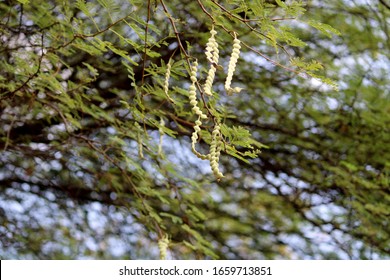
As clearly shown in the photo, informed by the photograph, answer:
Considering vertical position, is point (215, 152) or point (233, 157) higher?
point (215, 152)

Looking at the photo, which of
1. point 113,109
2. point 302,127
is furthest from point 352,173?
point 113,109

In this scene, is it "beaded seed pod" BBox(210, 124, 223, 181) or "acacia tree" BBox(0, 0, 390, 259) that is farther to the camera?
"acacia tree" BBox(0, 0, 390, 259)

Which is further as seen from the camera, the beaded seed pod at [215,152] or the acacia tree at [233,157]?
the acacia tree at [233,157]

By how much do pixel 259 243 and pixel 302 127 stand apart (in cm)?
68

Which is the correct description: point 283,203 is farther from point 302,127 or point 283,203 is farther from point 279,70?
point 279,70

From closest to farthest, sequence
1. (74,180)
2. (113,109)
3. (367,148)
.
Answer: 1. (113,109)
2. (367,148)
3. (74,180)

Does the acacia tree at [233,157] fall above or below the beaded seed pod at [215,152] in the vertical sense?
below

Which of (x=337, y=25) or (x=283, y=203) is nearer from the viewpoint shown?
(x=337, y=25)

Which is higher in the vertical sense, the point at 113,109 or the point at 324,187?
the point at 113,109

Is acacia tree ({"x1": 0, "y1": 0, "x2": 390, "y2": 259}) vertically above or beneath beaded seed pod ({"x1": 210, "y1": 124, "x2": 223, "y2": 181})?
beneath

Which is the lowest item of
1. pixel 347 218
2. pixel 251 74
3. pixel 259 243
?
pixel 259 243

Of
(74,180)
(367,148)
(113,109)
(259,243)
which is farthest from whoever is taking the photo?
(259,243)

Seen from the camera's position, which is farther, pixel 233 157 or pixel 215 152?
pixel 233 157

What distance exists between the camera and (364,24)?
2871 millimetres
